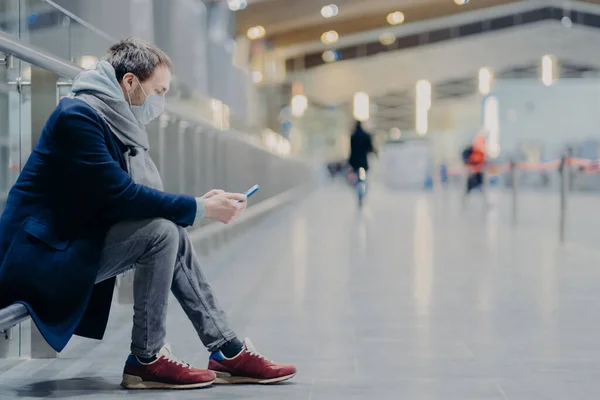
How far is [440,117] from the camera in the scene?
4675 cm

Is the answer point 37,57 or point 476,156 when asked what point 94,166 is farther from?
point 476,156

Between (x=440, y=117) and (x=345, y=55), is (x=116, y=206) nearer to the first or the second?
(x=345, y=55)

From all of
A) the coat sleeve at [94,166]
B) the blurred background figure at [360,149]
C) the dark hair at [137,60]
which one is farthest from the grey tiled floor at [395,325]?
the blurred background figure at [360,149]

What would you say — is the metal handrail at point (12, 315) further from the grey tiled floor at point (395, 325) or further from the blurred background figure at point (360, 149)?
the blurred background figure at point (360, 149)

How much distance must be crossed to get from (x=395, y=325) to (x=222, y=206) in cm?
182

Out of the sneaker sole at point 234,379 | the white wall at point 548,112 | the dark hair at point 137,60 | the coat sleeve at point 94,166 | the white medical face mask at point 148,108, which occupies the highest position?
the white wall at point 548,112

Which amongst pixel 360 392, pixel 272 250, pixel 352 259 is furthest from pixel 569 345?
pixel 272 250

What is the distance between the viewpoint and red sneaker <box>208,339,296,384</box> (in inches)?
135

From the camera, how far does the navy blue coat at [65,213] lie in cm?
305

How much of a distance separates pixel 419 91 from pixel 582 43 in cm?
922

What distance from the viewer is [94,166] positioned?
3.10 meters

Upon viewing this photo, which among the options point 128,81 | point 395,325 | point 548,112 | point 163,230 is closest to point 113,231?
point 163,230

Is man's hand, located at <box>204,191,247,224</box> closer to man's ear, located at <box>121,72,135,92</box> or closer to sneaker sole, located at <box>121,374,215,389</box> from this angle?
man's ear, located at <box>121,72,135,92</box>

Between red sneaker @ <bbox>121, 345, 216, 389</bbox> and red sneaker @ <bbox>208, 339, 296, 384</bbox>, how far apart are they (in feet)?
0.38
